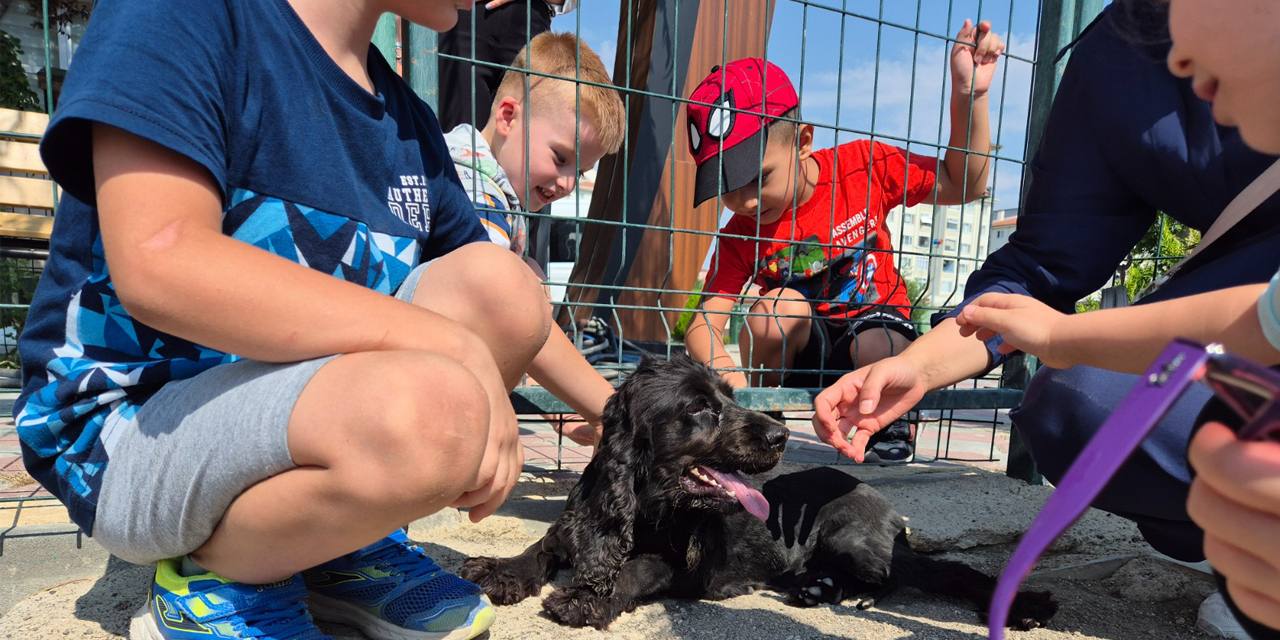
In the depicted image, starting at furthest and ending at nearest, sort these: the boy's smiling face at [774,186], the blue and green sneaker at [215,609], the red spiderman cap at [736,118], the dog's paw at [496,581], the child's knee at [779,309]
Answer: the boy's smiling face at [774,186], the child's knee at [779,309], the red spiderman cap at [736,118], the dog's paw at [496,581], the blue and green sneaker at [215,609]

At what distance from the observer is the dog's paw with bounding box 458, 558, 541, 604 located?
2.00 metres

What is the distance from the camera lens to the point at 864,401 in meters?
1.74

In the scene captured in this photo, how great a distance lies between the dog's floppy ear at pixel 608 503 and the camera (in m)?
2.01

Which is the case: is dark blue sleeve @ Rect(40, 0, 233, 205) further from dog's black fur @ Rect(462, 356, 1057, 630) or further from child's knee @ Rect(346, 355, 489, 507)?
dog's black fur @ Rect(462, 356, 1057, 630)

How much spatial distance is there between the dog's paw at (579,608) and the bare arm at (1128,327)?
1104 millimetres

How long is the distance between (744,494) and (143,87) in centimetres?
173

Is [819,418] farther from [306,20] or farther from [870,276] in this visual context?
[870,276]

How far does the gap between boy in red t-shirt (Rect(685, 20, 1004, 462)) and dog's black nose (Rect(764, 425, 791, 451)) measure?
804mm

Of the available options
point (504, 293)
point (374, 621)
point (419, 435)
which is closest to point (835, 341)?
point (504, 293)

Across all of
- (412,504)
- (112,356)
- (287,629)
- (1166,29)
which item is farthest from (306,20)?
(1166,29)

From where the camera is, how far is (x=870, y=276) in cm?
359

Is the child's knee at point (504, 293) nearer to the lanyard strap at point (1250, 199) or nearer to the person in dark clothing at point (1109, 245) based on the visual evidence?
A: the person in dark clothing at point (1109, 245)

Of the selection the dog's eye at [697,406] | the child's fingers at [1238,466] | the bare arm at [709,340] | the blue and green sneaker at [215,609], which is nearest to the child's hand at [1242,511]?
the child's fingers at [1238,466]

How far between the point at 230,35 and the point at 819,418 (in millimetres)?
1383
